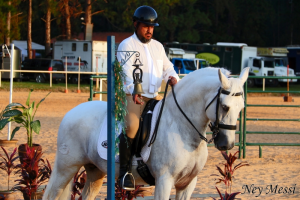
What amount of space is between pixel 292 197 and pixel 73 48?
23.6 metres

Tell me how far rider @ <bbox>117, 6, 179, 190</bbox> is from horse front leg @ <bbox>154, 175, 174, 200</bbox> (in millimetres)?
275

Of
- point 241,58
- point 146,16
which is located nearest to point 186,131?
point 146,16

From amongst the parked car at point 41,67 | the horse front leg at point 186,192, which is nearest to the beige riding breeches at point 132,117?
the horse front leg at point 186,192

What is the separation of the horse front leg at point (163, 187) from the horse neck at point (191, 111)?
1.19 ft

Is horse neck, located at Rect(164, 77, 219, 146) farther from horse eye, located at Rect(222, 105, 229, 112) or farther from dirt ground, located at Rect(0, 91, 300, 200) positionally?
dirt ground, located at Rect(0, 91, 300, 200)

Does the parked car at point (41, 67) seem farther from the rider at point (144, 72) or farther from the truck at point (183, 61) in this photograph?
the rider at point (144, 72)

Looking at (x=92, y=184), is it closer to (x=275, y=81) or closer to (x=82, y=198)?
(x=82, y=198)

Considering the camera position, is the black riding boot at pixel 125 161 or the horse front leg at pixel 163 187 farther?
the black riding boot at pixel 125 161

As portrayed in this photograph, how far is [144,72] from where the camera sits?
12.3ft

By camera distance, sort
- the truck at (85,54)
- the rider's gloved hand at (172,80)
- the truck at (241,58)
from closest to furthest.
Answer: the rider's gloved hand at (172,80)
the truck at (85,54)
the truck at (241,58)

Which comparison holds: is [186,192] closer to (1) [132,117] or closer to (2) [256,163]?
(1) [132,117]

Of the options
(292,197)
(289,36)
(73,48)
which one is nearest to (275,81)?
(73,48)

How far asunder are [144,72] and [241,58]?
27324 mm

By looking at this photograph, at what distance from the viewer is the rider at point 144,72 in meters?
3.64
